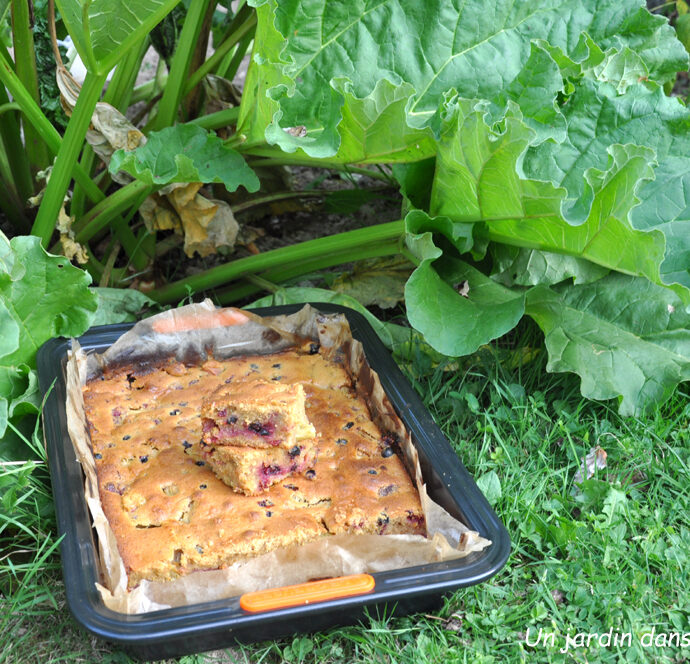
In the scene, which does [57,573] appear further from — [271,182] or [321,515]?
[271,182]

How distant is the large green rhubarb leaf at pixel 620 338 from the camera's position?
75.0 inches

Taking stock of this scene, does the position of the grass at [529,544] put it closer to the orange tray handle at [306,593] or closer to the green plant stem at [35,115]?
the orange tray handle at [306,593]

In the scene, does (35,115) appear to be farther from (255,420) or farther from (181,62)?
(255,420)

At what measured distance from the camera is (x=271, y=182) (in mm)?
2703

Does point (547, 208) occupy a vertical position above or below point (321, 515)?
above

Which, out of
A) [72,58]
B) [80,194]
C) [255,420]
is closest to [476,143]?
[255,420]

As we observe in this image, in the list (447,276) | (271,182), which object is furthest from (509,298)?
(271,182)

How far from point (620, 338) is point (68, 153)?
4.47ft

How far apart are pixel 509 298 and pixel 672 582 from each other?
689 mm

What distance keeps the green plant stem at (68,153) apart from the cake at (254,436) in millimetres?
744

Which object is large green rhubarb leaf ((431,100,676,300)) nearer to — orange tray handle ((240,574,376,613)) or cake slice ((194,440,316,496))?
cake slice ((194,440,316,496))

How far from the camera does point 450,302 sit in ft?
6.26

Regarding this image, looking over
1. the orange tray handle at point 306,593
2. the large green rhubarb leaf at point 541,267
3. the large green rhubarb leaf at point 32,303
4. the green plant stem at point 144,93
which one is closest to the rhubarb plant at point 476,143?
the large green rhubarb leaf at point 541,267

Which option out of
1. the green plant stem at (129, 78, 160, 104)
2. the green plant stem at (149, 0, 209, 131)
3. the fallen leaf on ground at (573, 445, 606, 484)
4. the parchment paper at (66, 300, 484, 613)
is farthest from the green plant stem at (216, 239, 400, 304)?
the green plant stem at (129, 78, 160, 104)
